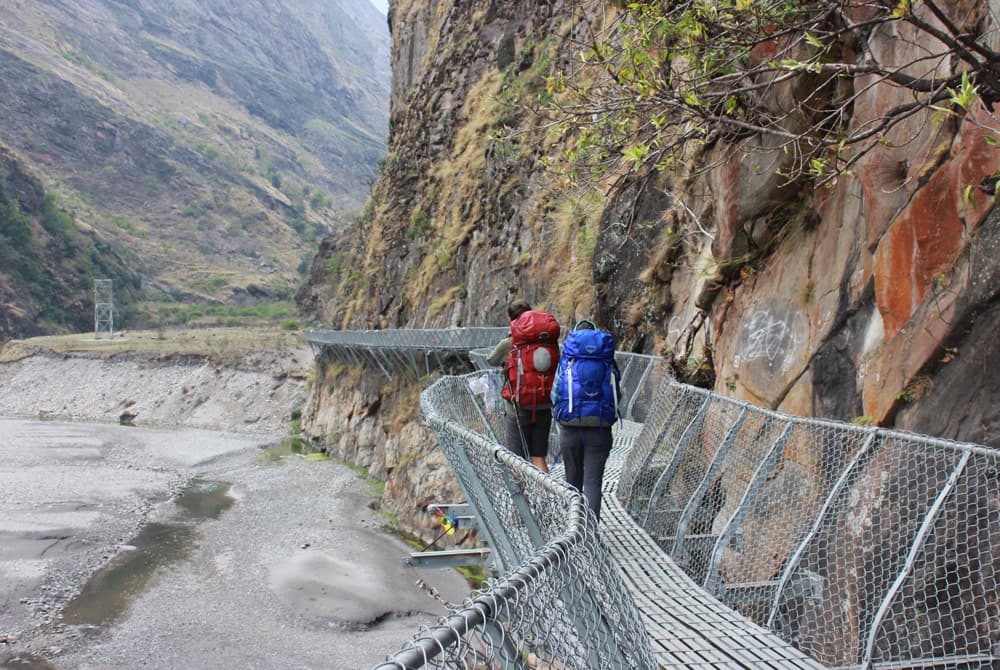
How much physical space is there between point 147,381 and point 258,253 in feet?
294

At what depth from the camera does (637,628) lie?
251 centimetres

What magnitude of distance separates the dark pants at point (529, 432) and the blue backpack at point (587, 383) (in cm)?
112

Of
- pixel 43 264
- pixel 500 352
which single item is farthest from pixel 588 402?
pixel 43 264

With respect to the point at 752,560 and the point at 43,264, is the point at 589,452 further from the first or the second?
the point at 43,264

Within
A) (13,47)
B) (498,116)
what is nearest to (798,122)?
(498,116)

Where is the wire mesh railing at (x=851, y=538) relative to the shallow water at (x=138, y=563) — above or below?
above

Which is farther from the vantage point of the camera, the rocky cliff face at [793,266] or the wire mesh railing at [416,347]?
the wire mesh railing at [416,347]

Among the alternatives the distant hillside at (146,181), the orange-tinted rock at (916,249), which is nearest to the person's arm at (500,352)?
the orange-tinted rock at (916,249)

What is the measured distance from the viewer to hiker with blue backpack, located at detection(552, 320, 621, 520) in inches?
190

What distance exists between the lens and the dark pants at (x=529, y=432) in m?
6.05

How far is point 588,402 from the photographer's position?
4.82m

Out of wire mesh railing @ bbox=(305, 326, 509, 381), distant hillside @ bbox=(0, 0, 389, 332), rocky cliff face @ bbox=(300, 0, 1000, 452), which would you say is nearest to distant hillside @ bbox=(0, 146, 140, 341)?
distant hillside @ bbox=(0, 0, 389, 332)

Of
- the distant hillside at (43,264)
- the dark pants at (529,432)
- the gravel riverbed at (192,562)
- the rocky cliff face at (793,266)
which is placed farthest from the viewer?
the distant hillside at (43,264)

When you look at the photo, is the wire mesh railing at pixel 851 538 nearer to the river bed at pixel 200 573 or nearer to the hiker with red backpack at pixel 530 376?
the hiker with red backpack at pixel 530 376
